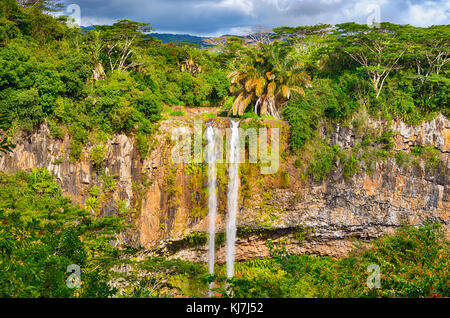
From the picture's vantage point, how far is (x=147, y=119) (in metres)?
14.4

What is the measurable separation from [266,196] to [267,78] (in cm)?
577

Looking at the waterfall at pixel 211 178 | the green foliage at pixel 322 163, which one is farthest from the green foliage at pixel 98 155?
the green foliage at pixel 322 163

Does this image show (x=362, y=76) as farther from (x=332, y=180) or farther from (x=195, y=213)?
(x=195, y=213)

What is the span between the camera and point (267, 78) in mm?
15531

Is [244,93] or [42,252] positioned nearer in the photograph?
[42,252]

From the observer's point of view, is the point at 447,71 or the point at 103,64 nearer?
the point at 447,71

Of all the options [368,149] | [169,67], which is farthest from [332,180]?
[169,67]

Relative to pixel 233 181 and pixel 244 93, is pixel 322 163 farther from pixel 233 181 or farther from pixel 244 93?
pixel 244 93

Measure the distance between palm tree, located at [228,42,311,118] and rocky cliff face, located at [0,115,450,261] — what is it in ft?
5.97

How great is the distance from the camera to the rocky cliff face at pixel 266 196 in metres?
13.3

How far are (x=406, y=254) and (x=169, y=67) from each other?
57.0 feet

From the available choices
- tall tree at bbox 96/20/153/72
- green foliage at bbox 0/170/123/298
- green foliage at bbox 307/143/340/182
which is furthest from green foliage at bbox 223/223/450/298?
tall tree at bbox 96/20/153/72

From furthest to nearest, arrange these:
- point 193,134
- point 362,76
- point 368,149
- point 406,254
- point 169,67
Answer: point 169,67 < point 362,76 < point 368,149 < point 193,134 < point 406,254

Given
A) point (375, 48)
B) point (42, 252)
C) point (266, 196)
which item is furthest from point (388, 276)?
point (375, 48)
